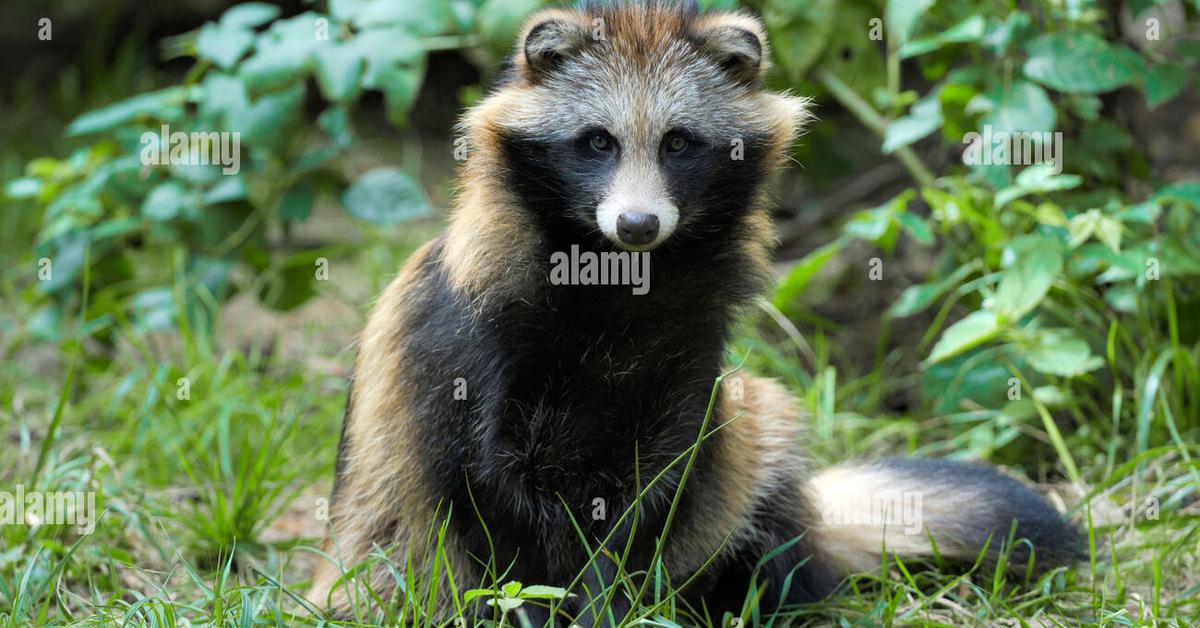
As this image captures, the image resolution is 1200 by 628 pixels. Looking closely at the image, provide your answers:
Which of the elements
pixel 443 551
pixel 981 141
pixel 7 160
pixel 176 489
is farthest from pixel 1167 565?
pixel 7 160

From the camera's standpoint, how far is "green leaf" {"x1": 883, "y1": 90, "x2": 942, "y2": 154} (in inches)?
210

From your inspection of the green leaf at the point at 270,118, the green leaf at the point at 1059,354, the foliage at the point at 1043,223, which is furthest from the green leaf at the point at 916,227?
the green leaf at the point at 270,118

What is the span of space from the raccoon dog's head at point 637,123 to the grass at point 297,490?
553mm

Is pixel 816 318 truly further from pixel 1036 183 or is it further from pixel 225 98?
pixel 225 98

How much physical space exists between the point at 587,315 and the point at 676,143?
1.90ft

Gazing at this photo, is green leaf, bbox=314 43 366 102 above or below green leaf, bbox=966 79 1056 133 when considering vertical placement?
above

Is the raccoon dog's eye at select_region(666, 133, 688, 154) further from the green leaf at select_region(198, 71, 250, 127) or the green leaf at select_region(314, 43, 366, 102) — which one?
the green leaf at select_region(198, 71, 250, 127)

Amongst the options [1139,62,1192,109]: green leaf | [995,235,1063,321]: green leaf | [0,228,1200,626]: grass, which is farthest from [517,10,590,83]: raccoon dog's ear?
[1139,62,1192,109]: green leaf

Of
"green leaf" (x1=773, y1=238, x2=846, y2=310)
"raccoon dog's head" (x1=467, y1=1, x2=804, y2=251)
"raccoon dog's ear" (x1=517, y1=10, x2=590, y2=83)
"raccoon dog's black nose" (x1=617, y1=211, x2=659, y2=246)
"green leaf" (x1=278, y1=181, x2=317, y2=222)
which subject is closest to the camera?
"raccoon dog's black nose" (x1=617, y1=211, x2=659, y2=246)

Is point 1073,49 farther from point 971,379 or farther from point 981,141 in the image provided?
point 971,379

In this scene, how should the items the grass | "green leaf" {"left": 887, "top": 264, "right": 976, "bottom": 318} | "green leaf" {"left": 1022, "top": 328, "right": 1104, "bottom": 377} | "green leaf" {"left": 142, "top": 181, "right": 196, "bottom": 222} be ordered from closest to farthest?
the grass
"green leaf" {"left": 1022, "top": 328, "right": 1104, "bottom": 377}
"green leaf" {"left": 887, "top": 264, "right": 976, "bottom": 318}
"green leaf" {"left": 142, "top": 181, "right": 196, "bottom": 222}

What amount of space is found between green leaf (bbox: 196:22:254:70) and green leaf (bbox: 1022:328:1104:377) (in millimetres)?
3760

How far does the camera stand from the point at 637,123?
3705mm

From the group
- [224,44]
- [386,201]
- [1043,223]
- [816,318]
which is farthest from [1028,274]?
[224,44]
